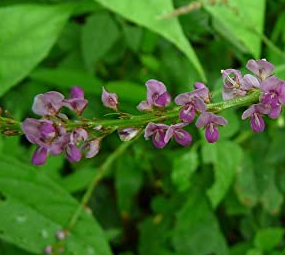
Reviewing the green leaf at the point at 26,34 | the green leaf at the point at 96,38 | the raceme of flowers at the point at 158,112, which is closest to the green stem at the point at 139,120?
the raceme of flowers at the point at 158,112

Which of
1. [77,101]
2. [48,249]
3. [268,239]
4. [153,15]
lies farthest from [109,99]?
[268,239]

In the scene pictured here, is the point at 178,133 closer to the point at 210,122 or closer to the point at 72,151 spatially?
the point at 210,122

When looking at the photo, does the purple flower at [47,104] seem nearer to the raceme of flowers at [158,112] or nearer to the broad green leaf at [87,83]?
the raceme of flowers at [158,112]

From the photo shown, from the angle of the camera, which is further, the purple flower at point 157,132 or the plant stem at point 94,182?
the plant stem at point 94,182

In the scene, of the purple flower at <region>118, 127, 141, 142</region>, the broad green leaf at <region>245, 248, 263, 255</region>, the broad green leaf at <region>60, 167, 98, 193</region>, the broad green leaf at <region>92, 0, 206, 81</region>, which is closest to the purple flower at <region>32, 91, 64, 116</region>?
the purple flower at <region>118, 127, 141, 142</region>

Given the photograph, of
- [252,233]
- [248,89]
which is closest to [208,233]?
[252,233]

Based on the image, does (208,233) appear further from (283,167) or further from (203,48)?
(203,48)

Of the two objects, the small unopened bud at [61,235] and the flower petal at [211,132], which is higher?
the flower petal at [211,132]
